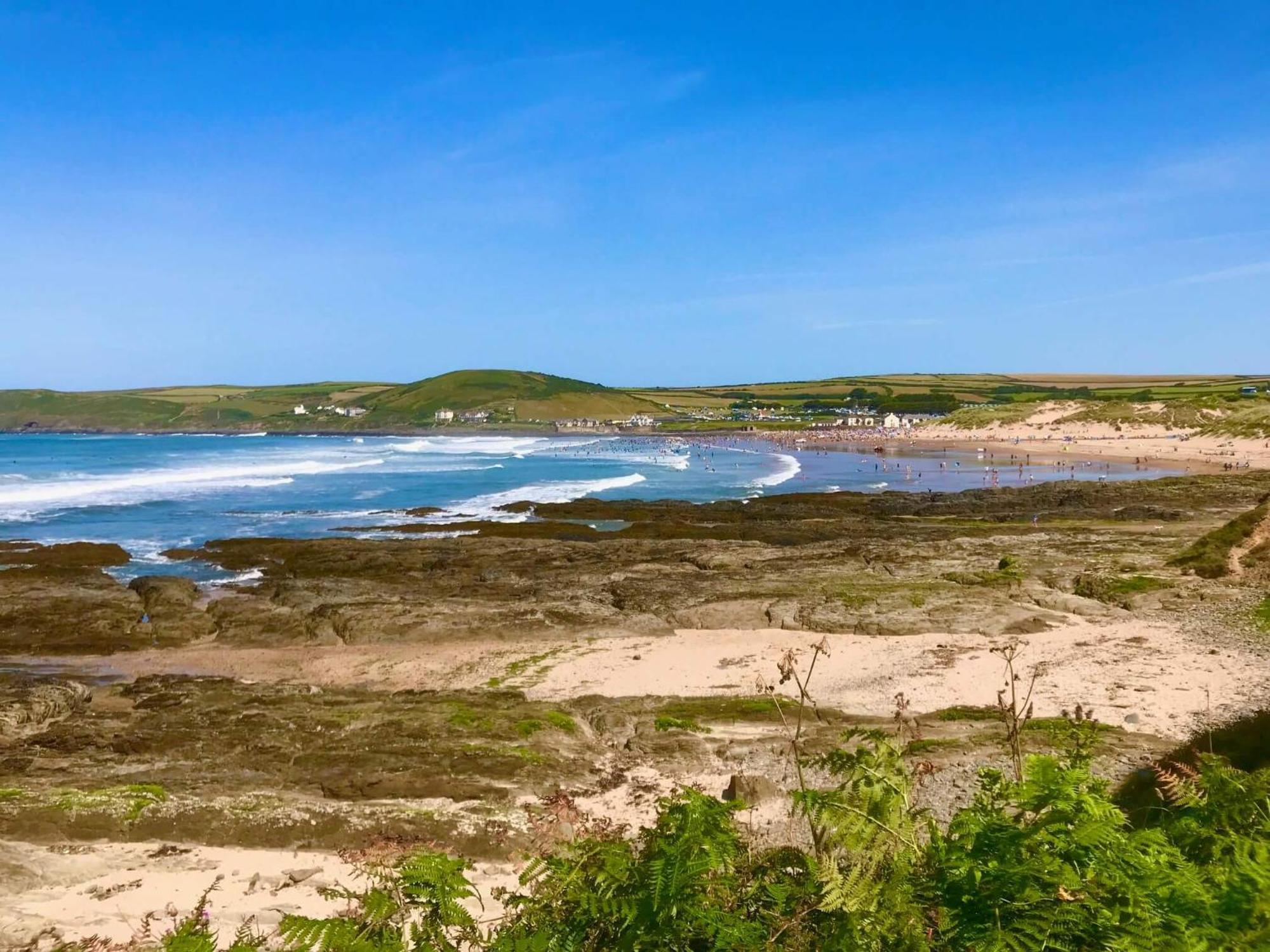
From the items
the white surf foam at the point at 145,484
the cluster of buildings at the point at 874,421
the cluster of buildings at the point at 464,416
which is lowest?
the white surf foam at the point at 145,484

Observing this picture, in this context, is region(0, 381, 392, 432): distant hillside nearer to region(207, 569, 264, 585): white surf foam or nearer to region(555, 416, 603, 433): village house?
region(555, 416, 603, 433): village house

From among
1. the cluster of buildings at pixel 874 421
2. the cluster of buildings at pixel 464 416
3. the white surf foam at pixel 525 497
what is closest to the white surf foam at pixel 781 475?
the white surf foam at pixel 525 497

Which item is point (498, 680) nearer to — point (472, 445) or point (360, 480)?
point (360, 480)

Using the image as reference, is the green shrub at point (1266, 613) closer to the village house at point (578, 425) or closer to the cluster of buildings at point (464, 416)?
the village house at point (578, 425)

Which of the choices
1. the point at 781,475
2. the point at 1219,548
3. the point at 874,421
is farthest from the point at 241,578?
the point at 874,421

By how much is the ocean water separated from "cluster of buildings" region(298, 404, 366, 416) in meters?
67.5

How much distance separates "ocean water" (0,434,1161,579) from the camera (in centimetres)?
4422

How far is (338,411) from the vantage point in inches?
7697

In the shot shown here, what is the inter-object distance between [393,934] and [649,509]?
43.9m

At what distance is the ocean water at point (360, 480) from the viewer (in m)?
44.2

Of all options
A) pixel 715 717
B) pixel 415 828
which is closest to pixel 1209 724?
pixel 715 717

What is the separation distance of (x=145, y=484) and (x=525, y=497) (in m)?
32.6

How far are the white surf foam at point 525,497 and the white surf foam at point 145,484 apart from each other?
2063 centimetres

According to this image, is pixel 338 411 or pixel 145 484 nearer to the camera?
pixel 145 484
